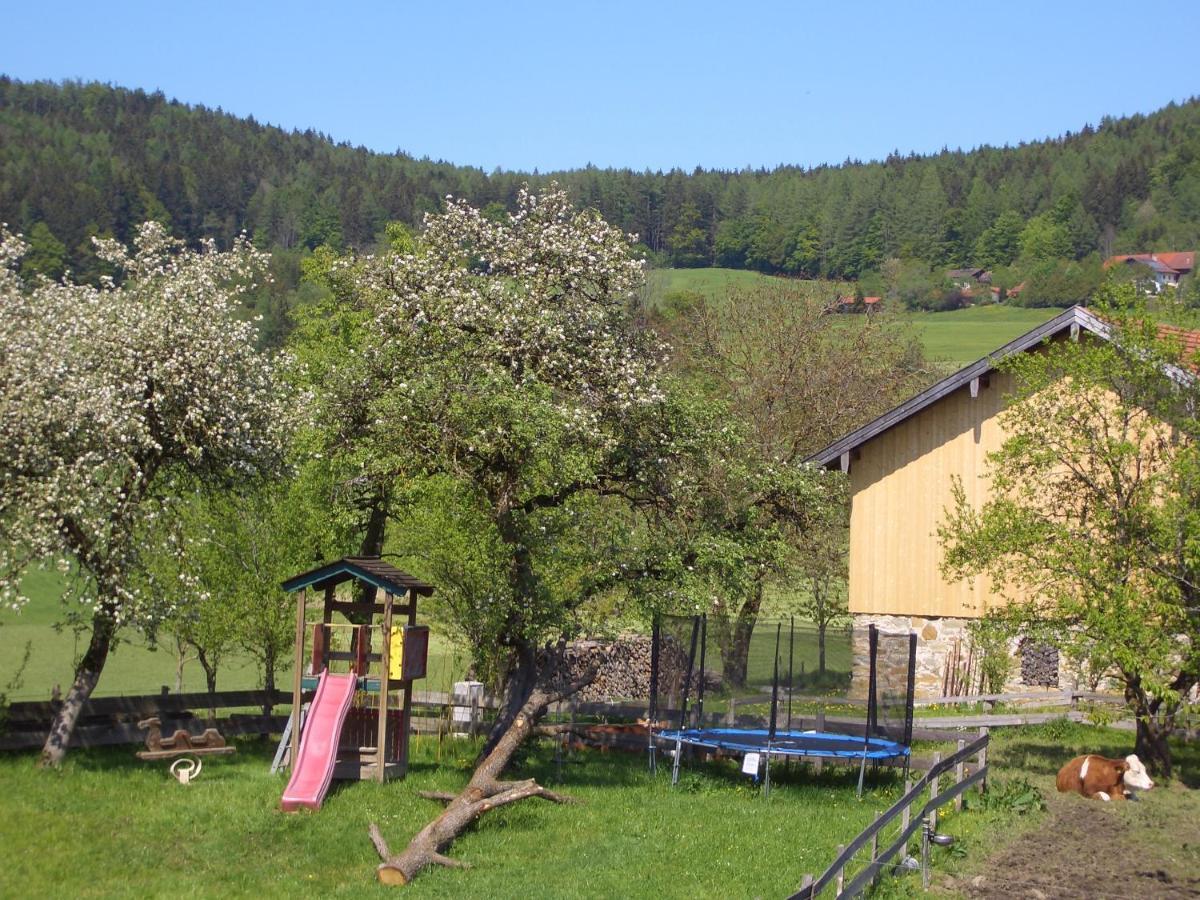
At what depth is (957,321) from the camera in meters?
119

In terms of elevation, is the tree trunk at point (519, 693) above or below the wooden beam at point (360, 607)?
below

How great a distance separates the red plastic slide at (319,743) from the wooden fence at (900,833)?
7229 mm

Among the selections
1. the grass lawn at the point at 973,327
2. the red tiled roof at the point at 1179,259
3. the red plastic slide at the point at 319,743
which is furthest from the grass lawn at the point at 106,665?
the red tiled roof at the point at 1179,259

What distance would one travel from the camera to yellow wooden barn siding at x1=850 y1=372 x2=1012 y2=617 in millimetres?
30250

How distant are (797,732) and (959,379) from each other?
30.1 feet

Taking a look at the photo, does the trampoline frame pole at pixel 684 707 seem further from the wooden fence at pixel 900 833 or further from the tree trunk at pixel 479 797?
the wooden fence at pixel 900 833

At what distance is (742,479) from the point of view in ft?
76.3

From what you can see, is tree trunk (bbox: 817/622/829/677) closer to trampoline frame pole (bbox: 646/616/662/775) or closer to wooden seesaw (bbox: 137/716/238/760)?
trampoline frame pole (bbox: 646/616/662/775)

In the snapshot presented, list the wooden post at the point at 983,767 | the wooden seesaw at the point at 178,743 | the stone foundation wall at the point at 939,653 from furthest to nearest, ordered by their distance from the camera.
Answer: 1. the stone foundation wall at the point at 939,653
2. the wooden seesaw at the point at 178,743
3. the wooden post at the point at 983,767

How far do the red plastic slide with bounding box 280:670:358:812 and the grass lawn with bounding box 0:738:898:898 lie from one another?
12.0 inches

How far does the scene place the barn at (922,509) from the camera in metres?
30.1

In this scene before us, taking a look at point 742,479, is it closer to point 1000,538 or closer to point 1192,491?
point 1000,538

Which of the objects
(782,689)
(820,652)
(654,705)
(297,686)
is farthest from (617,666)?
(297,686)

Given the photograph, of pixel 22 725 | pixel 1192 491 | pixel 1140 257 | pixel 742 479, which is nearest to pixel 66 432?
pixel 22 725
